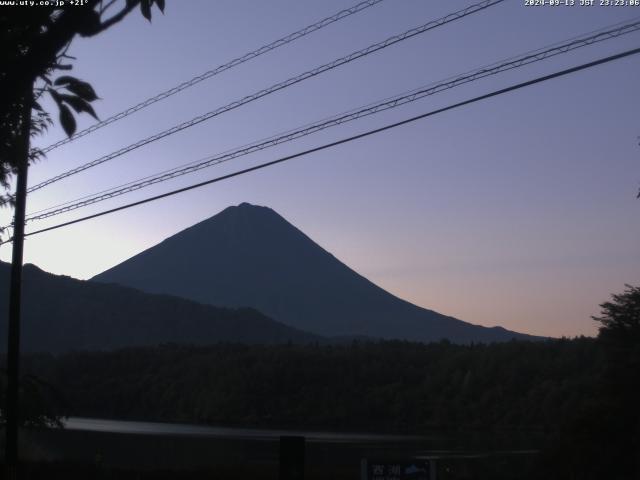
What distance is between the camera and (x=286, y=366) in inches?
4653

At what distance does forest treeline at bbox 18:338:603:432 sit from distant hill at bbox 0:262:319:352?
2491 centimetres

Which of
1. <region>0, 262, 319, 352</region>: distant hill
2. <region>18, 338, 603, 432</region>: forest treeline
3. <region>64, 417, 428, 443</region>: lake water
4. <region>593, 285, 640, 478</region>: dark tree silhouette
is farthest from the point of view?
<region>0, 262, 319, 352</region>: distant hill

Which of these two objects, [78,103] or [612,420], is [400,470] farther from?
[612,420]

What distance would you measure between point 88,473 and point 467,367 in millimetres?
81823

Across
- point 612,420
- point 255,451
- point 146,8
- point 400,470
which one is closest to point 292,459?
point 400,470

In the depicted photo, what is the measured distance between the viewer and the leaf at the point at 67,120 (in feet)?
51.5

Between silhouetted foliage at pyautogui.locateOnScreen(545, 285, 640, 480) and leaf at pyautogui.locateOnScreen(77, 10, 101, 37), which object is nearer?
leaf at pyautogui.locateOnScreen(77, 10, 101, 37)

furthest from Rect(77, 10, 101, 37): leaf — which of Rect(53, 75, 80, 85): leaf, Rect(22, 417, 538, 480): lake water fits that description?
Rect(22, 417, 538, 480): lake water

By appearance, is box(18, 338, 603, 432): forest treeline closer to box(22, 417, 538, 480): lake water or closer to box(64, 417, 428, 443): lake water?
box(22, 417, 538, 480): lake water

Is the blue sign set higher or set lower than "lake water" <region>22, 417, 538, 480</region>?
higher

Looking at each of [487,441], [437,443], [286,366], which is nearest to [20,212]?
[437,443]

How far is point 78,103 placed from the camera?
15.4m

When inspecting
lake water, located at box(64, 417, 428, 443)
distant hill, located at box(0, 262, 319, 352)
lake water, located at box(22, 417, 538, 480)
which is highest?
Result: distant hill, located at box(0, 262, 319, 352)

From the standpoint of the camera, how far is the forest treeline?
94688 mm
